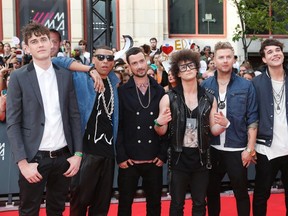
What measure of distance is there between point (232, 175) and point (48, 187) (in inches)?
74.1

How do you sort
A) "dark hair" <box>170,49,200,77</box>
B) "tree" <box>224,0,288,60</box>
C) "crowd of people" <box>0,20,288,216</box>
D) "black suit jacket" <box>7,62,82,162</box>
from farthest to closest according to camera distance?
"tree" <box>224,0,288,60</box> → "dark hair" <box>170,49,200,77</box> → "crowd of people" <box>0,20,288,216</box> → "black suit jacket" <box>7,62,82,162</box>

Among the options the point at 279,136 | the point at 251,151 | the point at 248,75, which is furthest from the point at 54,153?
the point at 248,75

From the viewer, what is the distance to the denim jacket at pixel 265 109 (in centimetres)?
440

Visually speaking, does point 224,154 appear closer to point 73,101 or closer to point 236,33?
point 73,101

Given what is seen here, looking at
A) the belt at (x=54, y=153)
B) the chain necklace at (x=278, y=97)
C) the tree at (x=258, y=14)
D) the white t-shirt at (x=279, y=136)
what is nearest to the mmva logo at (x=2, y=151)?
the belt at (x=54, y=153)

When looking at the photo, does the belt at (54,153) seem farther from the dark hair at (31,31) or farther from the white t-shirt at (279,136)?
the white t-shirt at (279,136)

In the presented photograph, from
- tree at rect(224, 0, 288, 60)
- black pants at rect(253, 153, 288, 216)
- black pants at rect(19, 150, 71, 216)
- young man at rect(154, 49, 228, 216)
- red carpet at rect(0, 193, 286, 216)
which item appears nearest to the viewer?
black pants at rect(19, 150, 71, 216)

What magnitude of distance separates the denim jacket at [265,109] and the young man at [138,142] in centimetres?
105

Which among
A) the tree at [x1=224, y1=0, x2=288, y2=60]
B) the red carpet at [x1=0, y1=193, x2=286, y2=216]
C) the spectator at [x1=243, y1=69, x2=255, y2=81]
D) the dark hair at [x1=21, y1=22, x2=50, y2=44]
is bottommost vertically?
the red carpet at [x1=0, y1=193, x2=286, y2=216]

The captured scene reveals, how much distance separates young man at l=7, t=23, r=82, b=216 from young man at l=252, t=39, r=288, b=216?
1961 millimetres

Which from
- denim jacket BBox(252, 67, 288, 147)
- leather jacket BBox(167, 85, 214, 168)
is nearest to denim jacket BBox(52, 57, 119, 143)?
leather jacket BBox(167, 85, 214, 168)

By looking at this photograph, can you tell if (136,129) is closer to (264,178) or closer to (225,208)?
(264,178)

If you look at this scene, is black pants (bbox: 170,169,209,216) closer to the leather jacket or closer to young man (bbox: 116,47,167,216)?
the leather jacket

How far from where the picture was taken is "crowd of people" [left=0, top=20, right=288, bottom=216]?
374 cm
